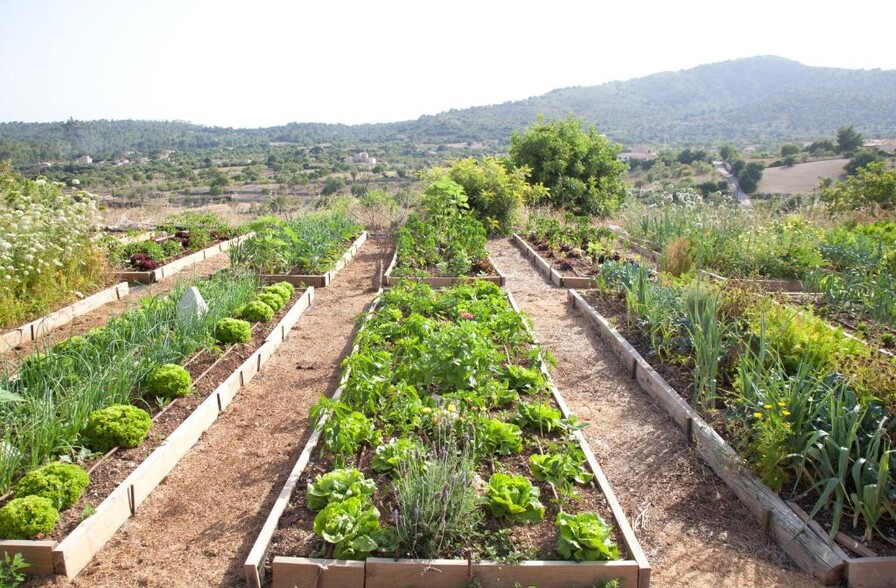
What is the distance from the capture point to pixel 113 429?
3662 mm

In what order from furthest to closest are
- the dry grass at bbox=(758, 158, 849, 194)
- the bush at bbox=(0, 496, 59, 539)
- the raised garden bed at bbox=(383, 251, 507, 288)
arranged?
the dry grass at bbox=(758, 158, 849, 194) < the raised garden bed at bbox=(383, 251, 507, 288) < the bush at bbox=(0, 496, 59, 539)

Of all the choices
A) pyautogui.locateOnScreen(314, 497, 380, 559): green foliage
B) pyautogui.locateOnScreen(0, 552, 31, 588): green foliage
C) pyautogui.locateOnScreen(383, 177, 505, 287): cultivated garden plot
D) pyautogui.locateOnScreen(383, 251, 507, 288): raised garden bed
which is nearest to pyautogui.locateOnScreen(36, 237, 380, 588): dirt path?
pyautogui.locateOnScreen(0, 552, 31, 588): green foliage

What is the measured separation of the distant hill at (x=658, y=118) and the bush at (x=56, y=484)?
4772 cm

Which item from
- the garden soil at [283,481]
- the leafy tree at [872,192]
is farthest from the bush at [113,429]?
the leafy tree at [872,192]

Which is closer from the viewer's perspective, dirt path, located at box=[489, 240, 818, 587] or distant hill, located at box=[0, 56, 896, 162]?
dirt path, located at box=[489, 240, 818, 587]

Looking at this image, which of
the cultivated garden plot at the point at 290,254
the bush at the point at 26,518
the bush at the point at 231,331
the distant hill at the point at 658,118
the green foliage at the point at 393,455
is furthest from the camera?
the distant hill at the point at 658,118

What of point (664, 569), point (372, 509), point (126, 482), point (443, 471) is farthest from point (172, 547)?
point (664, 569)

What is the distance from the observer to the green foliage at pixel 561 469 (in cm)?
341

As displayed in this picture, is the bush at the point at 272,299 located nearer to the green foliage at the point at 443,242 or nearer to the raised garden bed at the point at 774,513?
the green foliage at the point at 443,242

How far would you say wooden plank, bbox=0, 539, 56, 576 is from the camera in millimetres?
2816

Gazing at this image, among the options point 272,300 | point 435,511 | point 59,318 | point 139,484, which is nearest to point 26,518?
point 139,484

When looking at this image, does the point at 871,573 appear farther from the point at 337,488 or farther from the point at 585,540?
the point at 337,488

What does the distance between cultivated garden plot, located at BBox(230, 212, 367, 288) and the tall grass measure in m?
2.81

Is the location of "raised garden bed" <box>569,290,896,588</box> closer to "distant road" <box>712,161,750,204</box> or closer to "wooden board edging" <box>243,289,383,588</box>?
"wooden board edging" <box>243,289,383,588</box>
